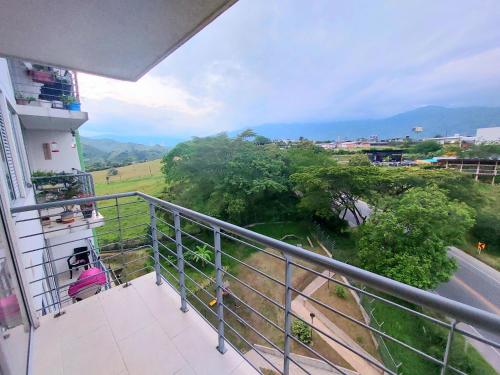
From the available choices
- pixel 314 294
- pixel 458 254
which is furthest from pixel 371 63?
pixel 314 294

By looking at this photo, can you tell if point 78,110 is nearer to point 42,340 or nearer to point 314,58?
point 42,340

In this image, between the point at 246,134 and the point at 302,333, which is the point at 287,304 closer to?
the point at 302,333

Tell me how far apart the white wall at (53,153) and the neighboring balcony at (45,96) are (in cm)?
34

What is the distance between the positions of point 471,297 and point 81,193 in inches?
520

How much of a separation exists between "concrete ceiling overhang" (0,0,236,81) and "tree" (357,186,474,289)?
8.35 m

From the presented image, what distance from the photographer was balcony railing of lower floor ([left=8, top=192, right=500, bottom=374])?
1.95ft

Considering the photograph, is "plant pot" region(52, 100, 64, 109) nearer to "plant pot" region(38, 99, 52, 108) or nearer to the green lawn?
"plant pot" region(38, 99, 52, 108)

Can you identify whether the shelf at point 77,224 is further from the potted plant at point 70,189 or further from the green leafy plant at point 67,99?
the green leafy plant at point 67,99

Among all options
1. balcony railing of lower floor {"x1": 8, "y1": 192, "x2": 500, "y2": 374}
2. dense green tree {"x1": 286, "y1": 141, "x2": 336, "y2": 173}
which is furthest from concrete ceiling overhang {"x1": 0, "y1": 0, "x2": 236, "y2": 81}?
dense green tree {"x1": 286, "y1": 141, "x2": 336, "y2": 173}

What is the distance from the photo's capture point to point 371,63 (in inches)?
1724

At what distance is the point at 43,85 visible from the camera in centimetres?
460

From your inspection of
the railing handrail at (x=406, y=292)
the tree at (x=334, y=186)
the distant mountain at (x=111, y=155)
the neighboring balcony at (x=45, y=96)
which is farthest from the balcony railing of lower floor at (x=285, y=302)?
the distant mountain at (x=111, y=155)

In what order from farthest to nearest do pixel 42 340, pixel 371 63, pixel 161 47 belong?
pixel 371 63, pixel 42 340, pixel 161 47

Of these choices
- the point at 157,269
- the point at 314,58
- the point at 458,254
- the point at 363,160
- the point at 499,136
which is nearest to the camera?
the point at 157,269
